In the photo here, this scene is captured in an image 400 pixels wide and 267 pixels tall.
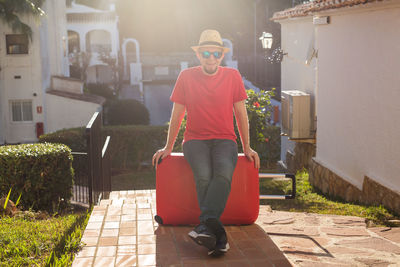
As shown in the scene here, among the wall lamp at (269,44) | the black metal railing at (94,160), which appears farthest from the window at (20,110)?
the black metal railing at (94,160)

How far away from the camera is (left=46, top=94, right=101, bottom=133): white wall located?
28938 millimetres

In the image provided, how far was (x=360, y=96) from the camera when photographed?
31.0 feet

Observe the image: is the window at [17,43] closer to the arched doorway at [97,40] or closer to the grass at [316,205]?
the grass at [316,205]

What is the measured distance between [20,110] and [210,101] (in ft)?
82.9

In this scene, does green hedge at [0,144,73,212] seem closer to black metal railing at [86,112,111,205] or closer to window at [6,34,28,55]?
black metal railing at [86,112,111,205]

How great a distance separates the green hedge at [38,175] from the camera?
27.2 ft

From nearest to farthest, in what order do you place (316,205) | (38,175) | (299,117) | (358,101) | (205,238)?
(205,238) < (316,205) < (38,175) < (358,101) < (299,117)

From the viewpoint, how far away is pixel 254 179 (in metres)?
5.26

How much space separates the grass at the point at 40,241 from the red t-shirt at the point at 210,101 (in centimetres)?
138

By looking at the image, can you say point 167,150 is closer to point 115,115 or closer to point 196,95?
point 196,95

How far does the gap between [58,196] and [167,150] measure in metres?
4.08

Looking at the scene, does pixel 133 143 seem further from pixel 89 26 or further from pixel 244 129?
pixel 89 26

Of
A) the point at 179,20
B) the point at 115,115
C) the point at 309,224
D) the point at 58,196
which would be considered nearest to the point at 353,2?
the point at 309,224

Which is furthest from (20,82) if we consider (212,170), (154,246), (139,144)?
(154,246)
